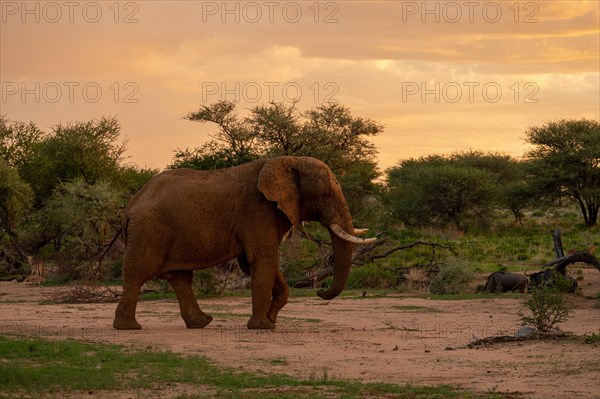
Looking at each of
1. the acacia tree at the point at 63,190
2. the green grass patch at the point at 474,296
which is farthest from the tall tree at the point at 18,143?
the green grass patch at the point at 474,296

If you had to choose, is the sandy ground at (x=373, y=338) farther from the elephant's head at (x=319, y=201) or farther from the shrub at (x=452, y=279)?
the shrub at (x=452, y=279)

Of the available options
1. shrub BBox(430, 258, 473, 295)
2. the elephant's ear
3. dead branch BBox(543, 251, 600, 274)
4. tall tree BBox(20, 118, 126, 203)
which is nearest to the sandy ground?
dead branch BBox(543, 251, 600, 274)

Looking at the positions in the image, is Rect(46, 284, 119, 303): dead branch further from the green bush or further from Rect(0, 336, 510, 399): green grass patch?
Rect(0, 336, 510, 399): green grass patch

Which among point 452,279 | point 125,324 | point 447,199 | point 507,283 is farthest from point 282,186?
point 447,199

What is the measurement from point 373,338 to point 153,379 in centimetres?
484

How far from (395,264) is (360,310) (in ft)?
26.2

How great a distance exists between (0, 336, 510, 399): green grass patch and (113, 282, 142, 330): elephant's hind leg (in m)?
2.58

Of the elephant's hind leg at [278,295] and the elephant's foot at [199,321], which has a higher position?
the elephant's hind leg at [278,295]

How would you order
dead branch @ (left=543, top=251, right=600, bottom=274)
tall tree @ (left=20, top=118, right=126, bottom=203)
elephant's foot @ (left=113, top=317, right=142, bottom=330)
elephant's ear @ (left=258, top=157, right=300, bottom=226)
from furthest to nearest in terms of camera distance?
tall tree @ (left=20, top=118, right=126, bottom=203)
dead branch @ (left=543, top=251, right=600, bottom=274)
elephant's foot @ (left=113, top=317, right=142, bottom=330)
elephant's ear @ (left=258, top=157, right=300, bottom=226)

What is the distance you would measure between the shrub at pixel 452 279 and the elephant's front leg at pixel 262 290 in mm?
8382

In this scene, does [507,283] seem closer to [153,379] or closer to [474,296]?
[474,296]

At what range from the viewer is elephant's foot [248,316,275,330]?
657 inches

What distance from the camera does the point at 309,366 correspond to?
1344 centimetres

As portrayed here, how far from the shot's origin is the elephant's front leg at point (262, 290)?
54.1 feet
